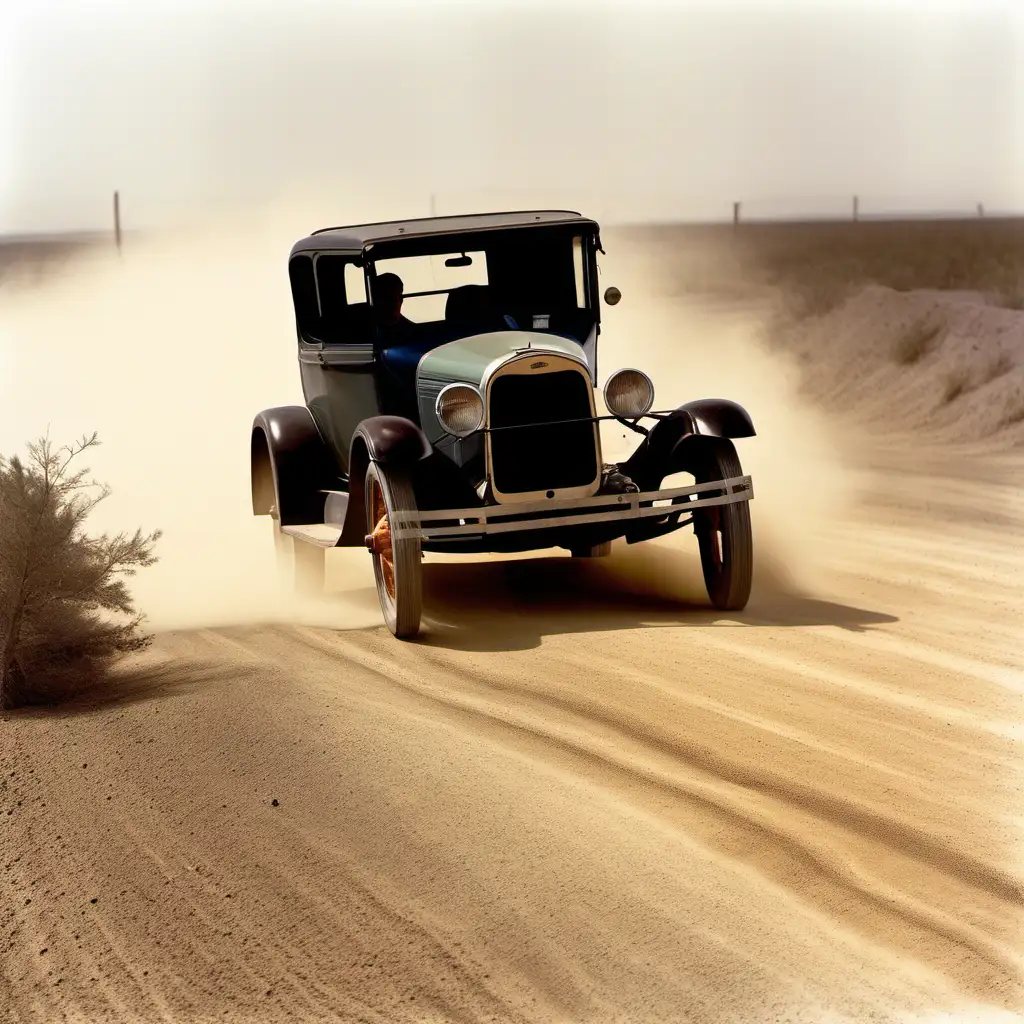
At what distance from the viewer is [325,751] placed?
644cm

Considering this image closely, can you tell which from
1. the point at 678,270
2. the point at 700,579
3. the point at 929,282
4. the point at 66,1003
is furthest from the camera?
the point at 678,270

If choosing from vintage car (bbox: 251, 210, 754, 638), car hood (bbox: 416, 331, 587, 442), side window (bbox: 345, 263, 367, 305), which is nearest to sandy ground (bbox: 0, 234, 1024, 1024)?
vintage car (bbox: 251, 210, 754, 638)

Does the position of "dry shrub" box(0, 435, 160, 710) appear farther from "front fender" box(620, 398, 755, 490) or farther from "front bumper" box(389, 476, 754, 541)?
"front fender" box(620, 398, 755, 490)

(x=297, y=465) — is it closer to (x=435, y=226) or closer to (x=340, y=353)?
(x=340, y=353)

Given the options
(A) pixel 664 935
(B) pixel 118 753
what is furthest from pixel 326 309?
(A) pixel 664 935

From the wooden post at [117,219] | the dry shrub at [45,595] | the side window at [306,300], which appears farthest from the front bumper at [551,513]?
the wooden post at [117,219]

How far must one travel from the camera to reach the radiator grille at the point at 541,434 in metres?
8.59

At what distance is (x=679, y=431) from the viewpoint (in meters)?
9.29

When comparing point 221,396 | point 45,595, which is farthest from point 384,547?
point 221,396

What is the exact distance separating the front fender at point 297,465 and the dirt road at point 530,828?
1.76 meters

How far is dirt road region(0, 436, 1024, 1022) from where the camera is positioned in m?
4.63

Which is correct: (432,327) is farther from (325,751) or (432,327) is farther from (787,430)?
(787,430)

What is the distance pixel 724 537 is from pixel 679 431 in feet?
2.54

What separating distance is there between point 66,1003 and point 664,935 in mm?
1840
